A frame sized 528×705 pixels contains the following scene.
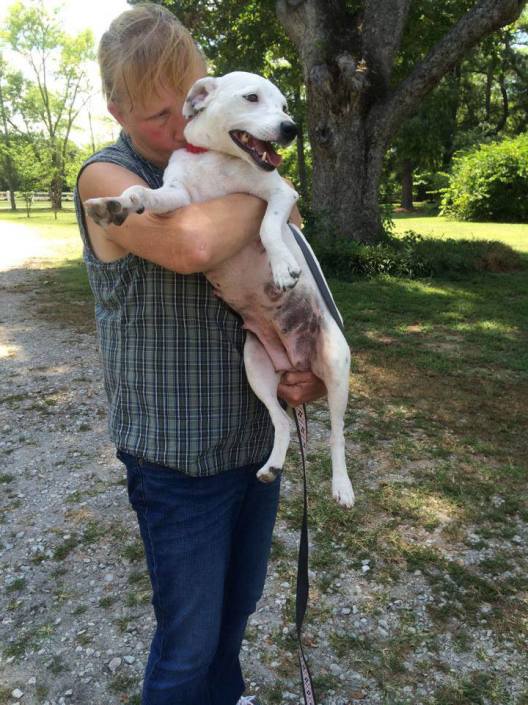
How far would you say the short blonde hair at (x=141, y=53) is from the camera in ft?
4.89

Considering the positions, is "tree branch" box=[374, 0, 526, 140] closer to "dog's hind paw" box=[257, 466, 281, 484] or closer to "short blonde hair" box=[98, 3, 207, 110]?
"short blonde hair" box=[98, 3, 207, 110]

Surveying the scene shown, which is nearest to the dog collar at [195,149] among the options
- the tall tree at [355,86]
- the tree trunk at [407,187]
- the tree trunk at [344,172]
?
the tree trunk at [344,172]

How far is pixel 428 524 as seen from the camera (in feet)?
11.3

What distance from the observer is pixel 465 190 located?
24375mm

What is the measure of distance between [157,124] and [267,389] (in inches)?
33.1

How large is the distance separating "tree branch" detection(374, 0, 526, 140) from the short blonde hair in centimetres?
951

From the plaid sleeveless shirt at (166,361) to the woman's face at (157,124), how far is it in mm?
64

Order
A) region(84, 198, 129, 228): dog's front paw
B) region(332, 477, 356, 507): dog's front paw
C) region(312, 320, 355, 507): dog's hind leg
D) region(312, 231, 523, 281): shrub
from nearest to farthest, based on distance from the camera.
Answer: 1. region(84, 198, 129, 228): dog's front paw
2. region(312, 320, 355, 507): dog's hind leg
3. region(332, 477, 356, 507): dog's front paw
4. region(312, 231, 523, 281): shrub

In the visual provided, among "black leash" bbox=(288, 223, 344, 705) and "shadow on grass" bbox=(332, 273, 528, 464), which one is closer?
"black leash" bbox=(288, 223, 344, 705)

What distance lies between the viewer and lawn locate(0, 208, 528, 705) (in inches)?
99.3

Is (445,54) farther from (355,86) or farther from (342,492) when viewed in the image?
(342,492)

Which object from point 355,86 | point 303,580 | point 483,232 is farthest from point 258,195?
point 483,232

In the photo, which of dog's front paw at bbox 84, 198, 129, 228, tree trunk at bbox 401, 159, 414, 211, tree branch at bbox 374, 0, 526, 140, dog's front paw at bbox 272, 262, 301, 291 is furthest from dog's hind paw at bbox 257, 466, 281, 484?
tree trunk at bbox 401, 159, 414, 211

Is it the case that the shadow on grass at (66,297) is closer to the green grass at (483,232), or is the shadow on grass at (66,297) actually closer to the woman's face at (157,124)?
the woman's face at (157,124)
